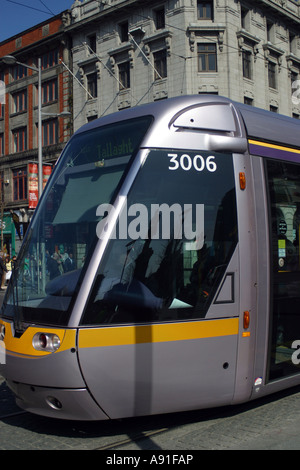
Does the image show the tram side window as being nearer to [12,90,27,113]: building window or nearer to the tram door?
the tram door

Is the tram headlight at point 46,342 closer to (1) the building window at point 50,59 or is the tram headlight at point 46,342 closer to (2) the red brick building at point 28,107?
(2) the red brick building at point 28,107

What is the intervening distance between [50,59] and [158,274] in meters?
35.2

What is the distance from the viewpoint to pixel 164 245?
15.3 ft

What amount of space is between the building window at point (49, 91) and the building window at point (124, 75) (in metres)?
6.19

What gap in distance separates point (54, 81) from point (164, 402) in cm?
3478

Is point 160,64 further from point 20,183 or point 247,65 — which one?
point 20,183

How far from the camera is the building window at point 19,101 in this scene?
3931 cm

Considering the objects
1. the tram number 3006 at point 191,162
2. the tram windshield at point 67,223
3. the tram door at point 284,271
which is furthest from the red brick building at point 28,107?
the tram number 3006 at point 191,162

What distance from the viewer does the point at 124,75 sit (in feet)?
105

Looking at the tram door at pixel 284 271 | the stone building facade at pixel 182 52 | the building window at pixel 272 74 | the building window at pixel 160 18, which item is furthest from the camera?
the building window at pixel 272 74

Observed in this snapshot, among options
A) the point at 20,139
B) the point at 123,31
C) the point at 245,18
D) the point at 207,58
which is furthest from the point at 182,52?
Result: the point at 20,139

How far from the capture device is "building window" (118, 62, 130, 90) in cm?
3173

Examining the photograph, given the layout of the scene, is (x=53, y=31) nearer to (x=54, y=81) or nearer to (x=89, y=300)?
(x=54, y=81)

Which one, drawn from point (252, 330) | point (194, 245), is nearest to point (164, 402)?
point (252, 330)
